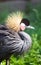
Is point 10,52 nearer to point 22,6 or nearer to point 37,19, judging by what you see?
point 37,19

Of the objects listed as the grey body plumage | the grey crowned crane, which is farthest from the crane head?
the grey body plumage

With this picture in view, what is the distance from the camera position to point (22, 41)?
5.03 m

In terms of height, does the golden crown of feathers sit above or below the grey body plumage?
above

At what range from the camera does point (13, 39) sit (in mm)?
4984

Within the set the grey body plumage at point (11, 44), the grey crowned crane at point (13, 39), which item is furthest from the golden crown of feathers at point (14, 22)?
the grey body plumage at point (11, 44)

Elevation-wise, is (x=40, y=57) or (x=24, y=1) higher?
(x=24, y=1)

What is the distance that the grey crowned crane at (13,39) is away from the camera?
4.92 metres

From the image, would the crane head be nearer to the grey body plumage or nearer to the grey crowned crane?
the grey crowned crane

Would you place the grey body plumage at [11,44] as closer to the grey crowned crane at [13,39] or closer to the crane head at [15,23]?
the grey crowned crane at [13,39]

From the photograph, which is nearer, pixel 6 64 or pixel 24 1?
pixel 6 64

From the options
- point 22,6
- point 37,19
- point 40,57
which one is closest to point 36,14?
point 37,19

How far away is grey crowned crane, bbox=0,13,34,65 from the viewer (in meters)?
4.92

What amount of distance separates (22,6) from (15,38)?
757 centimetres

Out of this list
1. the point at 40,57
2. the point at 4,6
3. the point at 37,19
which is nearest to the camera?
the point at 40,57
